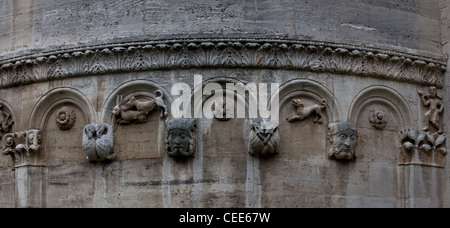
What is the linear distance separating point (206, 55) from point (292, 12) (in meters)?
1.73

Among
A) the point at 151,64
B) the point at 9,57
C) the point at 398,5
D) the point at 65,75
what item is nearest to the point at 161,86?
the point at 151,64

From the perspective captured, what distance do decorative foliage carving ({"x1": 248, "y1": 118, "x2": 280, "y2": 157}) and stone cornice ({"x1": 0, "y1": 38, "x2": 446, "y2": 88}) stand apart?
1.05 m

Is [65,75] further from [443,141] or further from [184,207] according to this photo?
[443,141]

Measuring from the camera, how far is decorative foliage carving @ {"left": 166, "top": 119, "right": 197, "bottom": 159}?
19.5 m

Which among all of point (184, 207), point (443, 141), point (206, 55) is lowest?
point (184, 207)

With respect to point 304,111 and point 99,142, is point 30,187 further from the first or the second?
point 304,111

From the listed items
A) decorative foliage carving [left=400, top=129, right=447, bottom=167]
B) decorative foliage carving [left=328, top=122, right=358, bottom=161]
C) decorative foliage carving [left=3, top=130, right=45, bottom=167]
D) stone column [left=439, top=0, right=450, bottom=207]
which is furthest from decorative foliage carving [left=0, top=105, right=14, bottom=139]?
stone column [left=439, top=0, right=450, bottom=207]

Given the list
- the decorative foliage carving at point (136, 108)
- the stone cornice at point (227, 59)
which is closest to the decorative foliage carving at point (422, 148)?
the stone cornice at point (227, 59)

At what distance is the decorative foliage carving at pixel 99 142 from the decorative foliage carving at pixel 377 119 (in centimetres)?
454

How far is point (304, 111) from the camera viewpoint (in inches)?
785

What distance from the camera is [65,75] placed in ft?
67.2

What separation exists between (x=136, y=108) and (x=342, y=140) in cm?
356

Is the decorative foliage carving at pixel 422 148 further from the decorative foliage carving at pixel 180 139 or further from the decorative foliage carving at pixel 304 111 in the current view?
the decorative foliage carving at pixel 180 139

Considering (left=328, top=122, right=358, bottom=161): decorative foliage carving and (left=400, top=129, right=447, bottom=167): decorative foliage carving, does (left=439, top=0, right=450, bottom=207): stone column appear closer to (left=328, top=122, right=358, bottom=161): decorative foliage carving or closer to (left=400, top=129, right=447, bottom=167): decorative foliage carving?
(left=400, top=129, right=447, bottom=167): decorative foliage carving
